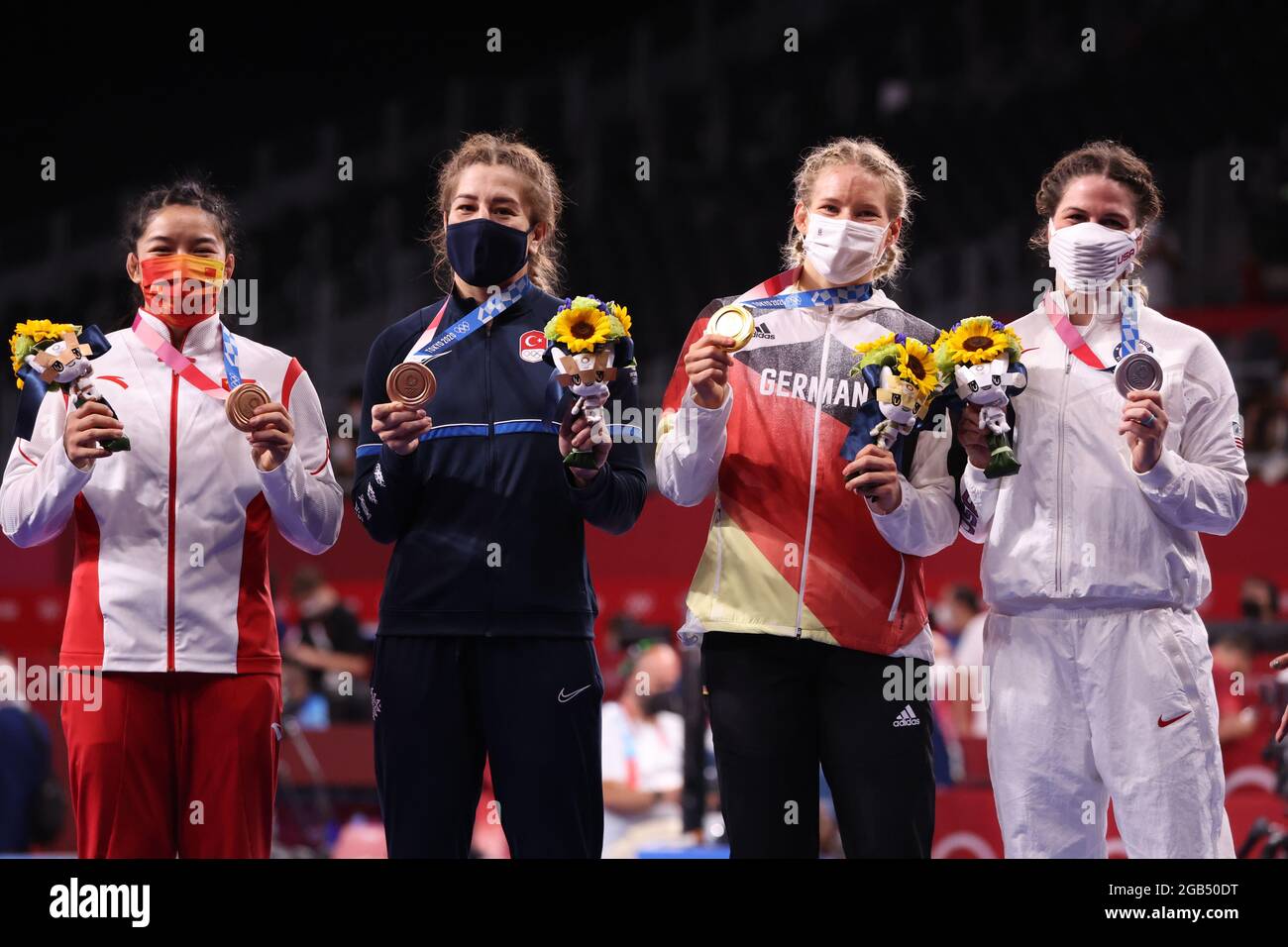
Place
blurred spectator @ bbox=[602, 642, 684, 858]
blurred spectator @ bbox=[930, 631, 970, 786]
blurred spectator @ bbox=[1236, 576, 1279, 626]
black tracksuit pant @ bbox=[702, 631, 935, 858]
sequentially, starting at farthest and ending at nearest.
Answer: blurred spectator @ bbox=[1236, 576, 1279, 626] < blurred spectator @ bbox=[602, 642, 684, 858] < blurred spectator @ bbox=[930, 631, 970, 786] < black tracksuit pant @ bbox=[702, 631, 935, 858]

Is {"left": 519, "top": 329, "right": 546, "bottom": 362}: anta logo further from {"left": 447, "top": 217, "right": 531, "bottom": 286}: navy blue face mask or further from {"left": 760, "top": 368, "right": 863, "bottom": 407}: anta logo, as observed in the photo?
{"left": 760, "top": 368, "right": 863, "bottom": 407}: anta logo

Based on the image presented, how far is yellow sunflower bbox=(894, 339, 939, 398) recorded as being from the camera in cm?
333

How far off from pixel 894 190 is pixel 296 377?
61.6 inches

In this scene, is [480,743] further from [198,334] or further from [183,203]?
[183,203]

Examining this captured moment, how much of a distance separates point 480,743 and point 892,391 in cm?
124

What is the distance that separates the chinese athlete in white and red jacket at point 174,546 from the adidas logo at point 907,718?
56.4 inches

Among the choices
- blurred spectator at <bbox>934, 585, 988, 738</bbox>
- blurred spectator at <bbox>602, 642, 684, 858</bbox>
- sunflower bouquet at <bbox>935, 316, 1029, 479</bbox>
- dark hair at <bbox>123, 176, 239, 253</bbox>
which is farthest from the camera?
blurred spectator at <bbox>934, 585, 988, 738</bbox>

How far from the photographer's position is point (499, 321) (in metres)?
3.65

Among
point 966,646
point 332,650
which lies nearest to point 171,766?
point 332,650

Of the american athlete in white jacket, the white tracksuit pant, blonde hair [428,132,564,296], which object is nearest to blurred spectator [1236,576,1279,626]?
the american athlete in white jacket

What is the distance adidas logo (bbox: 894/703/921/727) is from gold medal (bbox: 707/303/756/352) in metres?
0.90

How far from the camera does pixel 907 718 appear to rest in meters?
3.30
